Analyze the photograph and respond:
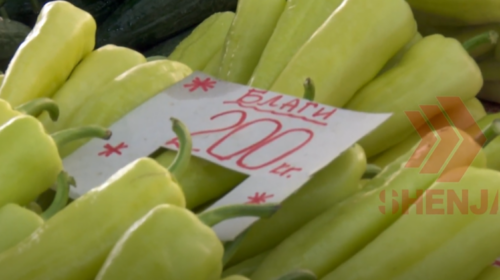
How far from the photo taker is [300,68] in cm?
63

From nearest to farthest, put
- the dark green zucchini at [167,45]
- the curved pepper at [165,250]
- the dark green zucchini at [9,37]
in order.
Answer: the curved pepper at [165,250] → the dark green zucchini at [9,37] → the dark green zucchini at [167,45]

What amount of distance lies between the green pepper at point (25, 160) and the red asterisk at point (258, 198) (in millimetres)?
154

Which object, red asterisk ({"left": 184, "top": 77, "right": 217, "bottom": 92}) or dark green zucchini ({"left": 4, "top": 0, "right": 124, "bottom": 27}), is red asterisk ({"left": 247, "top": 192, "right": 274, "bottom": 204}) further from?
dark green zucchini ({"left": 4, "top": 0, "right": 124, "bottom": 27})

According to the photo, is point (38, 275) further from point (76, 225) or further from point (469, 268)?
point (469, 268)

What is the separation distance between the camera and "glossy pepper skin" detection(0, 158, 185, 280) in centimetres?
38

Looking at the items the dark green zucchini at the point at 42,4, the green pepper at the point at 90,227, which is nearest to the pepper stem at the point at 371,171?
the green pepper at the point at 90,227

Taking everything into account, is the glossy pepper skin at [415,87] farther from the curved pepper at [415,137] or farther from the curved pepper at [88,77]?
the curved pepper at [88,77]

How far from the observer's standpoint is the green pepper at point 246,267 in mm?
480

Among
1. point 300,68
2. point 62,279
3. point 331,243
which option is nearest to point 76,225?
point 62,279

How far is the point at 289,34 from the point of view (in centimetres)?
68

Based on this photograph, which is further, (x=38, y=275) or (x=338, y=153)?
(x=338, y=153)

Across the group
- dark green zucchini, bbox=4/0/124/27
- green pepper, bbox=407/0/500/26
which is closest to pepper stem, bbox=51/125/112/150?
green pepper, bbox=407/0/500/26

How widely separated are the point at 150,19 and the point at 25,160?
84 centimetres

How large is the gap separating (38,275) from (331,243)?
22 centimetres
